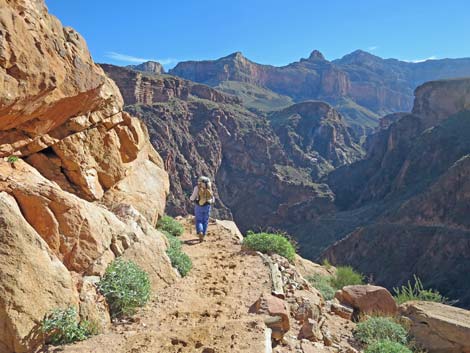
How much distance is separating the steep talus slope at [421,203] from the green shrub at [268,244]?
73.0ft

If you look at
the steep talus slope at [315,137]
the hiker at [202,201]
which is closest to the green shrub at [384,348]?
the hiker at [202,201]

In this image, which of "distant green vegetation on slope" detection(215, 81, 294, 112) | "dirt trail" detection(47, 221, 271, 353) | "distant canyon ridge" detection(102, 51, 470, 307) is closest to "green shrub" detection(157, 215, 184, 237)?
"dirt trail" detection(47, 221, 271, 353)

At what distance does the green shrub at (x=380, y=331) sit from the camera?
6.81 meters

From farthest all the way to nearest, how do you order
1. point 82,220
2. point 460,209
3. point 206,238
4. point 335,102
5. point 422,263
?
point 335,102 < point 460,209 < point 422,263 < point 206,238 < point 82,220

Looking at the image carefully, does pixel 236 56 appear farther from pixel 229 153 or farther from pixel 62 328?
pixel 62 328

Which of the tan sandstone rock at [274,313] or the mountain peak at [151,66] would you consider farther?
the mountain peak at [151,66]

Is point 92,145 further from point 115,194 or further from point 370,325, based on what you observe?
point 370,325

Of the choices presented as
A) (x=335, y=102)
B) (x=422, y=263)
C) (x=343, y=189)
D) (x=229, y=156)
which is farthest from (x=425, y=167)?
(x=335, y=102)

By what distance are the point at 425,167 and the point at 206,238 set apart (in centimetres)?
6250

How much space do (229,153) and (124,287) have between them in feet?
311

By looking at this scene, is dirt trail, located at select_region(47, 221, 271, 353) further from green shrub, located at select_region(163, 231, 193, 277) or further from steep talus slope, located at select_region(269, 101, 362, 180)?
steep talus slope, located at select_region(269, 101, 362, 180)

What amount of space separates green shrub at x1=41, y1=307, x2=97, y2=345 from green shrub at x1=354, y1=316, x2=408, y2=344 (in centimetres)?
464

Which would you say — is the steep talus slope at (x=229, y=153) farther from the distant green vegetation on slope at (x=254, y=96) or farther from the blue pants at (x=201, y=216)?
the blue pants at (x=201, y=216)

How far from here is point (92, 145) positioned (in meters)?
9.38
